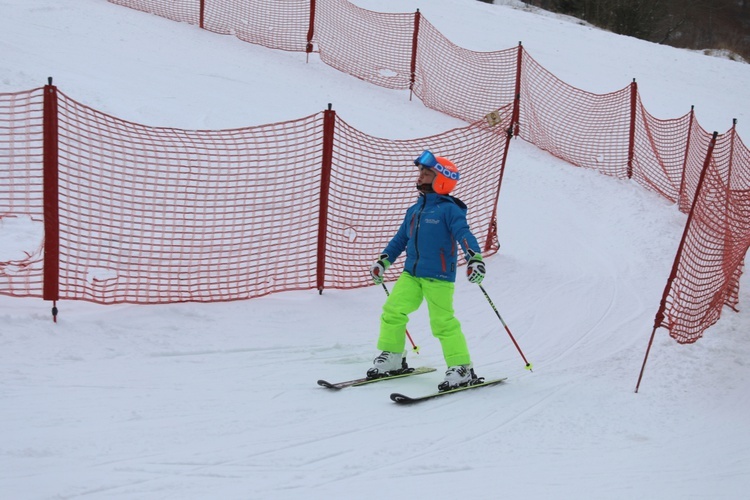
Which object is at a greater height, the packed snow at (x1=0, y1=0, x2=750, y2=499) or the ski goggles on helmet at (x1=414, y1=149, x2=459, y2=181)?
the ski goggles on helmet at (x1=414, y1=149, x2=459, y2=181)

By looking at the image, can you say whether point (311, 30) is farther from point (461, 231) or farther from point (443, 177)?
point (461, 231)

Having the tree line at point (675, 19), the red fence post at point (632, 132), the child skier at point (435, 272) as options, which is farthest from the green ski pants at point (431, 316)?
the tree line at point (675, 19)

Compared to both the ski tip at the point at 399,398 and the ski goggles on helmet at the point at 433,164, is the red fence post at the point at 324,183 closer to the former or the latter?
the ski goggles on helmet at the point at 433,164

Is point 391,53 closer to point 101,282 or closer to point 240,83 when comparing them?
point 240,83

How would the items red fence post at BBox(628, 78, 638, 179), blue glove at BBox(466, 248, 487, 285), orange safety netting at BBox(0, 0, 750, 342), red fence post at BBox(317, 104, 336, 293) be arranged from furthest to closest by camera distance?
red fence post at BBox(628, 78, 638, 179) → red fence post at BBox(317, 104, 336, 293) → orange safety netting at BBox(0, 0, 750, 342) → blue glove at BBox(466, 248, 487, 285)

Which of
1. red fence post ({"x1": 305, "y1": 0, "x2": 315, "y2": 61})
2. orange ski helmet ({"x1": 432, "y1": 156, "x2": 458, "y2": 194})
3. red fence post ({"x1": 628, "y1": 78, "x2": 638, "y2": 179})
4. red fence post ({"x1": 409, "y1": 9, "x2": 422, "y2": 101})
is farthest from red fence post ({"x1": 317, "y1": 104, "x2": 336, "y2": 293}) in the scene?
red fence post ({"x1": 305, "y1": 0, "x2": 315, "y2": 61})

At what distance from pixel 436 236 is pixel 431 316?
1.94 ft

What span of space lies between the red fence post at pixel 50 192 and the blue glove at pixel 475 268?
3235mm

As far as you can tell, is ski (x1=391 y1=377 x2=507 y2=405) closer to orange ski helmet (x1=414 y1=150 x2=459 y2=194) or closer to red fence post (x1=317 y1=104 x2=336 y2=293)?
orange ski helmet (x1=414 y1=150 x2=459 y2=194)

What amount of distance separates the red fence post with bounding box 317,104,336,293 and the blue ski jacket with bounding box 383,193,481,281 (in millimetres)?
1911

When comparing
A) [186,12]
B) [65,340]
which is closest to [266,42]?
[186,12]

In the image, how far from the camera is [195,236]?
8.50 metres

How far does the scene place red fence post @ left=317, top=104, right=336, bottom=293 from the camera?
7930 mm

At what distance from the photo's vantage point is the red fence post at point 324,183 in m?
7.93
